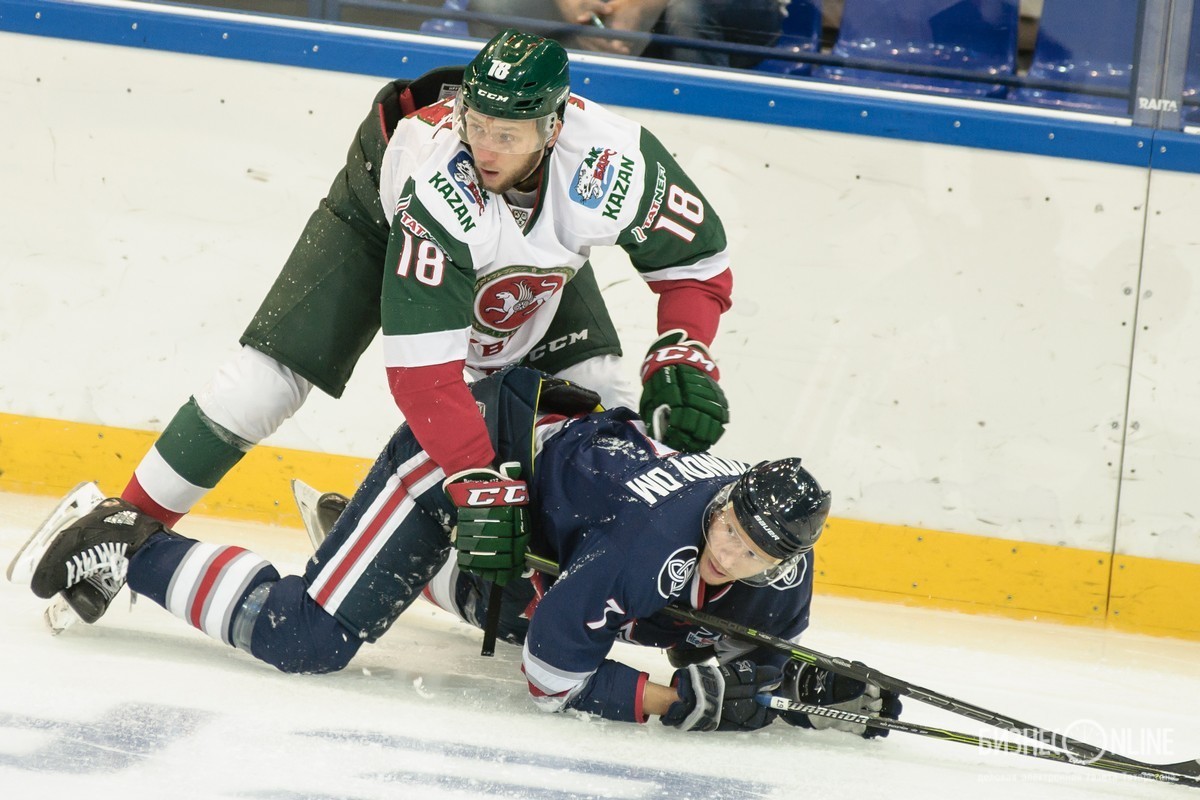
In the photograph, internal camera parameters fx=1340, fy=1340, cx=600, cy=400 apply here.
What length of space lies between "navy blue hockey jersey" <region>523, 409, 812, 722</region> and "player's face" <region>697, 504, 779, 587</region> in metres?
0.05

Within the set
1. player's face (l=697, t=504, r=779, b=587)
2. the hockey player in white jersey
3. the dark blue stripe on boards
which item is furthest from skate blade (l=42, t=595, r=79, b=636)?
the dark blue stripe on boards

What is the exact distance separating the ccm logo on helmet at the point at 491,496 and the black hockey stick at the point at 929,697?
0.59 ft

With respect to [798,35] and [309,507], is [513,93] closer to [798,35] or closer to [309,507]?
[309,507]

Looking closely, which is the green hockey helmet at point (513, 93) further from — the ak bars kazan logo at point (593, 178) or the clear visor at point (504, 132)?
the ak bars kazan logo at point (593, 178)

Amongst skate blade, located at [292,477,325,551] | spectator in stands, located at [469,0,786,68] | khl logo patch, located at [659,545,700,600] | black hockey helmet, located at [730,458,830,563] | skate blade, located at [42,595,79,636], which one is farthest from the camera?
spectator in stands, located at [469,0,786,68]

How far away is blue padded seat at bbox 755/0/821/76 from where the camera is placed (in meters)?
3.72

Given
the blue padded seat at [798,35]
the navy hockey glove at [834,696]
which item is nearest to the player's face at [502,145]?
the navy hockey glove at [834,696]

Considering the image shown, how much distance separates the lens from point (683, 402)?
8.50ft

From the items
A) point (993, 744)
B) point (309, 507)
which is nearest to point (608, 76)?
point (309, 507)

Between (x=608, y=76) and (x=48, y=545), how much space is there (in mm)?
1898

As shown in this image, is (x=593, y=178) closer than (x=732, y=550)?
No

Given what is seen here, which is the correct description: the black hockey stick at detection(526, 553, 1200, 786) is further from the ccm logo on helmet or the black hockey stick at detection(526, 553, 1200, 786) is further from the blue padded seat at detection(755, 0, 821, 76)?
the blue padded seat at detection(755, 0, 821, 76)

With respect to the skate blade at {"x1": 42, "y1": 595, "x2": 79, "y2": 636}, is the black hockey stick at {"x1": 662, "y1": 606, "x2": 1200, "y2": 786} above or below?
above

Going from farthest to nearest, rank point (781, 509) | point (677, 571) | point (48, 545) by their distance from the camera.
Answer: point (48, 545) < point (677, 571) < point (781, 509)
